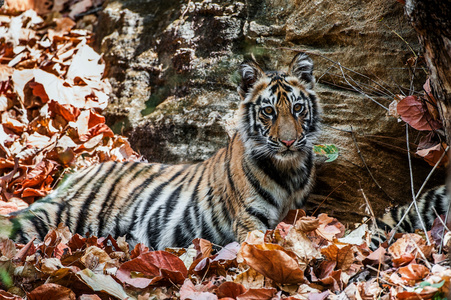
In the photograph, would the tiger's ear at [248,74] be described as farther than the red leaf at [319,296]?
Yes

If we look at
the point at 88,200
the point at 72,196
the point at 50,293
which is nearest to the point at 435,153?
the point at 50,293

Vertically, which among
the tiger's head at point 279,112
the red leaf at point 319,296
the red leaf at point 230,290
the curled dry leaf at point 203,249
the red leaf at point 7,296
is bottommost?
the red leaf at point 7,296

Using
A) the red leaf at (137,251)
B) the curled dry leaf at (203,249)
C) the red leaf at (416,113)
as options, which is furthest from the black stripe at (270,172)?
the red leaf at (137,251)

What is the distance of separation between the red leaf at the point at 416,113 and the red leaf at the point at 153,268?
6.46 feet

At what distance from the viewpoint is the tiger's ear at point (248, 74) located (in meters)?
4.08

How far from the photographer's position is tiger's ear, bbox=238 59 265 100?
408 cm

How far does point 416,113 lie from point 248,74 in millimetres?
1486

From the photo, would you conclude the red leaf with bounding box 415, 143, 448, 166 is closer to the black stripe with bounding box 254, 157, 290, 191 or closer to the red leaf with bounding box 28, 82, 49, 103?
the black stripe with bounding box 254, 157, 290, 191

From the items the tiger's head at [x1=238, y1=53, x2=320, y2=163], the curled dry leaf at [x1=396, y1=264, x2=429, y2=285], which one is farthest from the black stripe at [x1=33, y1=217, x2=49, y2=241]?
the curled dry leaf at [x1=396, y1=264, x2=429, y2=285]

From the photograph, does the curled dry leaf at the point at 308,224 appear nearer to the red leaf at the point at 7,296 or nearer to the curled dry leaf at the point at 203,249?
the curled dry leaf at the point at 203,249

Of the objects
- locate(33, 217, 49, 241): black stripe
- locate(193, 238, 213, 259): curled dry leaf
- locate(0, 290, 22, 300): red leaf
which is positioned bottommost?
locate(33, 217, 49, 241): black stripe

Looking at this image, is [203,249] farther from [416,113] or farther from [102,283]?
[416,113]

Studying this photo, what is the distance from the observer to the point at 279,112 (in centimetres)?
384

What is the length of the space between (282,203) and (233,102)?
180 centimetres
